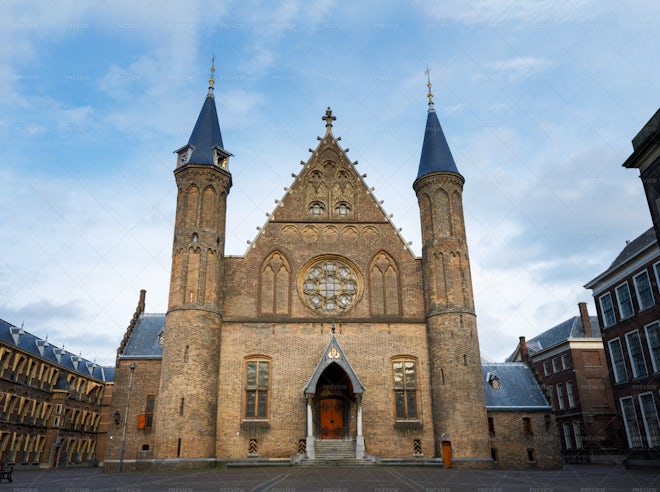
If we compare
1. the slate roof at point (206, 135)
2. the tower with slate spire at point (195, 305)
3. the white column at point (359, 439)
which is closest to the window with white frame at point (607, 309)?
the white column at point (359, 439)

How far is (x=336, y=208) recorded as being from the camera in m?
31.3

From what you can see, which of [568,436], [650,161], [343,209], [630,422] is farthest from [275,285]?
[568,436]

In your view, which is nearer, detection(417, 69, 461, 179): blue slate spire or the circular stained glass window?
the circular stained glass window

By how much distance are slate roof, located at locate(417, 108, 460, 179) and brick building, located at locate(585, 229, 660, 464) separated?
10.9 m

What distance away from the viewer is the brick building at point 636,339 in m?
26.5

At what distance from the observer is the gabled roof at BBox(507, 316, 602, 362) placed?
150ft

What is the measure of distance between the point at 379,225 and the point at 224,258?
914cm

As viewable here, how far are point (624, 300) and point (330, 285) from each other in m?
16.4

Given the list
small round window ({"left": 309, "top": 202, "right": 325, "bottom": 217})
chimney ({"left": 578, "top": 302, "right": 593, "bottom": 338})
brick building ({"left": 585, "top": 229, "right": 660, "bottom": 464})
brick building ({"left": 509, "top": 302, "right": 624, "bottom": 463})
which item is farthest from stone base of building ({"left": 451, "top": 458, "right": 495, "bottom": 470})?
chimney ({"left": 578, "top": 302, "right": 593, "bottom": 338})

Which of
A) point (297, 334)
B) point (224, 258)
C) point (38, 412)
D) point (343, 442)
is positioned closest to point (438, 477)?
point (343, 442)

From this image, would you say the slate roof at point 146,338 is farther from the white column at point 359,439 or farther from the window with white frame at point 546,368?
the window with white frame at point 546,368

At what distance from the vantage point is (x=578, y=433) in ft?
138

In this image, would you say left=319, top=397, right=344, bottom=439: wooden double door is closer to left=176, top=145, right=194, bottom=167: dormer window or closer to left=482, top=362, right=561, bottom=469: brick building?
left=482, top=362, right=561, bottom=469: brick building

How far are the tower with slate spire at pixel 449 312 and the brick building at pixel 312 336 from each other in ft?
0.24
